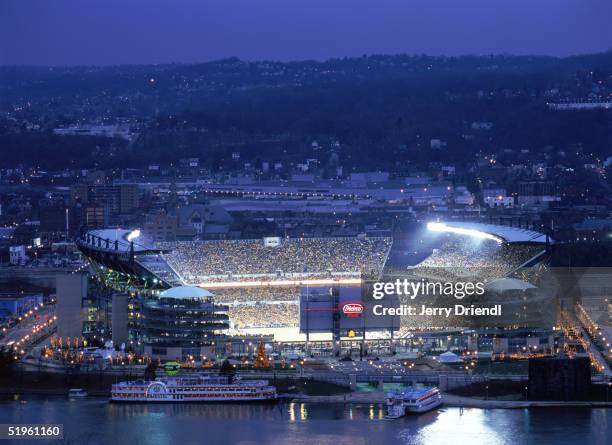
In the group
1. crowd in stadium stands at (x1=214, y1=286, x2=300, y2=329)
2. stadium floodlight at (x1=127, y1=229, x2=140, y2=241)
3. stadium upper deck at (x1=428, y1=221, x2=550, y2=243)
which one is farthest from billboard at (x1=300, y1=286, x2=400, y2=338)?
stadium floodlight at (x1=127, y1=229, x2=140, y2=241)

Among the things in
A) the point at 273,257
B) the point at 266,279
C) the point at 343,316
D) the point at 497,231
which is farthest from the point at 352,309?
the point at 497,231

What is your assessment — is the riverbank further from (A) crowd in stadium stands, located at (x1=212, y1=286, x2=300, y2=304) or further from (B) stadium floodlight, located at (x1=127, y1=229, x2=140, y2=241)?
(B) stadium floodlight, located at (x1=127, y1=229, x2=140, y2=241)

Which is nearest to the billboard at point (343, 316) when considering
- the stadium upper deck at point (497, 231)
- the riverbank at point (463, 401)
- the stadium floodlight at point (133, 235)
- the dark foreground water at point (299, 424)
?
the riverbank at point (463, 401)

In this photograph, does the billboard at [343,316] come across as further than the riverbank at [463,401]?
Yes

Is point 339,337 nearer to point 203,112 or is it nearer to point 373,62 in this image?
point 203,112

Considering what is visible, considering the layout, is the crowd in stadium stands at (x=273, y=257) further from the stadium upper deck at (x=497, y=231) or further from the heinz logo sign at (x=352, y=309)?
the heinz logo sign at (x=352, y=309)

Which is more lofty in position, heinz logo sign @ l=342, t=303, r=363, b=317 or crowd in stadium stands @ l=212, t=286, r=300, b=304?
crowd in stadium stands @ l=212, t=286, r=300, b=304
